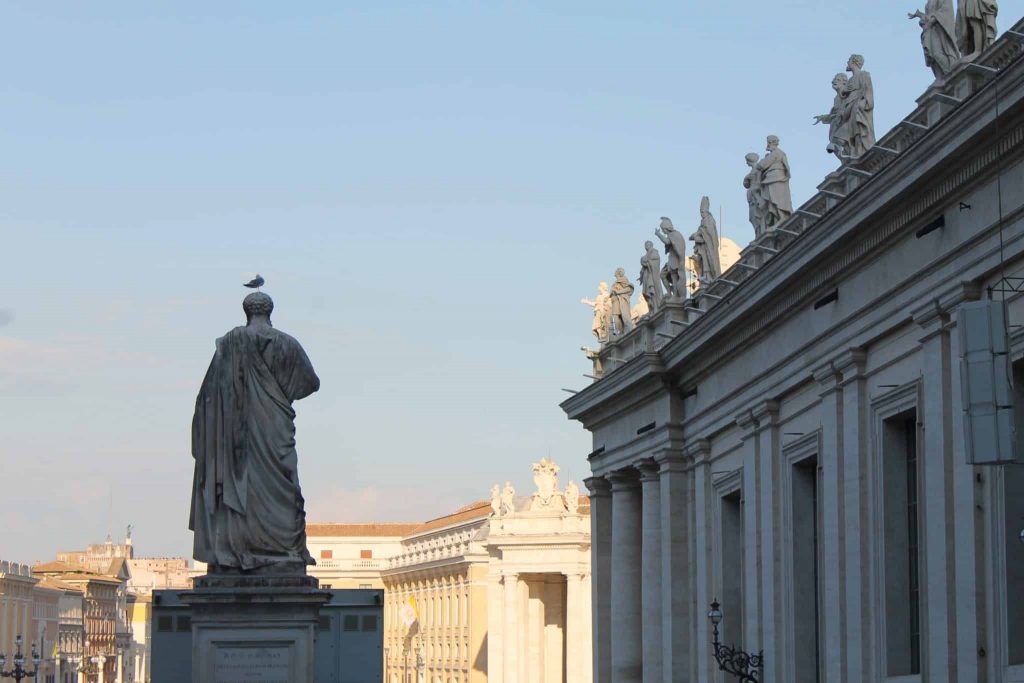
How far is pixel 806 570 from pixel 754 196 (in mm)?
A: 9417

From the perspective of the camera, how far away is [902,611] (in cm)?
3919

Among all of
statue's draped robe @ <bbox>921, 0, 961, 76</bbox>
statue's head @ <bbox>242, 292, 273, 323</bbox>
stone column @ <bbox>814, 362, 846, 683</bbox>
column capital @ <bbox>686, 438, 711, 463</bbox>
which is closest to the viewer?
statue's head @ <bbox>242, 292, 273, 323</bbox>

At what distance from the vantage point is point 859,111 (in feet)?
136

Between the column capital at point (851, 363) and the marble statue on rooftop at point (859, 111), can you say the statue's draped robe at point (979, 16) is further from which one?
the column capital at point (851, 363)

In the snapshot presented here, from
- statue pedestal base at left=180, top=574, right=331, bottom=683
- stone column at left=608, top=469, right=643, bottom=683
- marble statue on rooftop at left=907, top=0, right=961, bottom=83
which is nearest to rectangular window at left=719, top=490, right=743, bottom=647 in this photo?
stone column at left=608, top=469, right=643, bottom=683

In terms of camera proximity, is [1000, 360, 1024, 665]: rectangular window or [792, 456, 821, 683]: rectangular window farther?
[792, 456, 821, 683]: rectangular window

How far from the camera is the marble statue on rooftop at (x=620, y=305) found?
68.6m

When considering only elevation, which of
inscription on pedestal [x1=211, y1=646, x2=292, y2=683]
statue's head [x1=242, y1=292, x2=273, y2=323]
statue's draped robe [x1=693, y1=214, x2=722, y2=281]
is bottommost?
inscription on pedestal [x1=211, y1=646, x2=292, y2=683]

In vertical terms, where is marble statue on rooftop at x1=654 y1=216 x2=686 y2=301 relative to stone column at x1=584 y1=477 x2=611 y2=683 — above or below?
above

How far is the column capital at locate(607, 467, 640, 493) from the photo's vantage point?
214ft

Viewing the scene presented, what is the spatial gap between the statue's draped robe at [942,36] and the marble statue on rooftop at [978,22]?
2.57ft

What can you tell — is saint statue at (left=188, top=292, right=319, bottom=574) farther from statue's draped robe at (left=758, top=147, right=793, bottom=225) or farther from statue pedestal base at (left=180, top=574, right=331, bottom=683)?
statue's draped robe at (left=758, top=147, right=793, bottom=225)

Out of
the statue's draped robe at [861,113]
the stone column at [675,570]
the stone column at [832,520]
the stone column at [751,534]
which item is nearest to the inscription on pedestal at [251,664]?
the stone column at [832,520]

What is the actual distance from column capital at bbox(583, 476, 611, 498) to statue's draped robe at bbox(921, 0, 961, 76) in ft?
110
